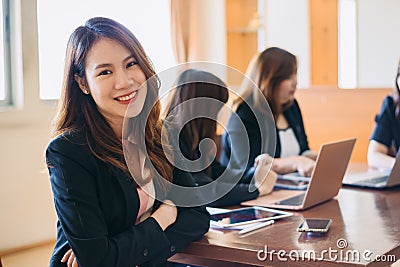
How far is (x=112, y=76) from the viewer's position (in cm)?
163

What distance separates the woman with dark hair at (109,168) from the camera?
153 cm

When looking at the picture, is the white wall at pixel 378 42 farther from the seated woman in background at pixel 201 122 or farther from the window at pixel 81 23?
the seated woman in background at pixel 201 122

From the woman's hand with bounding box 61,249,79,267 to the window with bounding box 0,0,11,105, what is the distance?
1953 millimetres

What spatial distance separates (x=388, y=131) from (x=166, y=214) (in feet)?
5.26

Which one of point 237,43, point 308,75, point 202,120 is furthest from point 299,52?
point 202,120

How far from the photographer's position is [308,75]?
15.4ft

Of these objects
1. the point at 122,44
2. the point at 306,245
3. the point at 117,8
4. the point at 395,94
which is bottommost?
the point at 306,245

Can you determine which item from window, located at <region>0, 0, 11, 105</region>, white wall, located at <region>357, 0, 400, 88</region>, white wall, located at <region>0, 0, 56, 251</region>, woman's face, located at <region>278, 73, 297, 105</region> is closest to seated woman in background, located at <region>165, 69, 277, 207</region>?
woman's face, located at <region>278, 73, 297, 105</region>

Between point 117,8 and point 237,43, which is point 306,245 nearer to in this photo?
Result: point 117,8

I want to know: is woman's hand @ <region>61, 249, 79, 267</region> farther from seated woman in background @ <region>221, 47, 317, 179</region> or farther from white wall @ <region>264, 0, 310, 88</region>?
white wall @ <region>264, 0, 310, 88</region>

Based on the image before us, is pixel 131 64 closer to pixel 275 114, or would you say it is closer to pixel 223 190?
pixel 223 190

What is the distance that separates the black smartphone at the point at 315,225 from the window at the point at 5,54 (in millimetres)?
2137

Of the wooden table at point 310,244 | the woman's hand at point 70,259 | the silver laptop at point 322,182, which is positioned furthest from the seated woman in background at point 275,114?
the woman's hand at point 70,259

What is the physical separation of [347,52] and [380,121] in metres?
1.62
